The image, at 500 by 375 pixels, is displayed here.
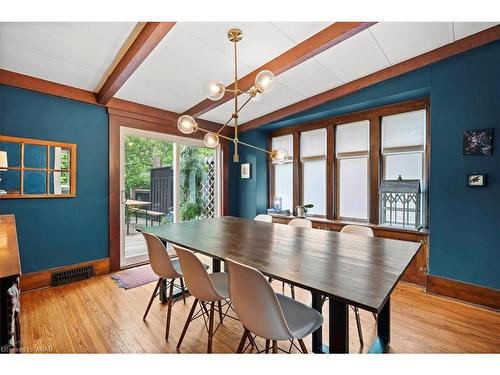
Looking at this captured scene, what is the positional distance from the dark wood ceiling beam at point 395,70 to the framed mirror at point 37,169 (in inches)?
121

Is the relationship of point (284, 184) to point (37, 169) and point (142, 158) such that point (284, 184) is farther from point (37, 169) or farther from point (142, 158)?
point (37, 169)

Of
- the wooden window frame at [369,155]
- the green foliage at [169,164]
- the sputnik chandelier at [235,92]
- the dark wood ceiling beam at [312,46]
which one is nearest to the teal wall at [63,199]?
the green foliage at [169,164]

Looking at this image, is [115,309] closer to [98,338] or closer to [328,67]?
[98,338]

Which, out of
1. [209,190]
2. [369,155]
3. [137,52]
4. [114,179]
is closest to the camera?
[137,52]

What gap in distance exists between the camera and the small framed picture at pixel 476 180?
2369 millimetres

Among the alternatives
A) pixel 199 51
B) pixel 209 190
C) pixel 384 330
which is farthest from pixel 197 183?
pixel 384 330

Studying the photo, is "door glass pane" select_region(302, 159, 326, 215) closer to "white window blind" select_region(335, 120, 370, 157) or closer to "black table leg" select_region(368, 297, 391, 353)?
"white window blind" select_region(335, 120, 370, 157)

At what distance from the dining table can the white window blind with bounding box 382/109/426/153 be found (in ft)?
6.34

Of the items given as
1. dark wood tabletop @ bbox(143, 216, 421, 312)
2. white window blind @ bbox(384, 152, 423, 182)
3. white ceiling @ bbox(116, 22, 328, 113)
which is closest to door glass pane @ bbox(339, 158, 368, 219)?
white window blind @ bbox(384, 152, 423, 182)

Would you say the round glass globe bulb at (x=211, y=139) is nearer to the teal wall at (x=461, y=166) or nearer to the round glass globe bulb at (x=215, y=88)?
the round glass globe bulb at (x=215, y=88)

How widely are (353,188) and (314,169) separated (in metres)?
0.75

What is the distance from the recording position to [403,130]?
3.22m

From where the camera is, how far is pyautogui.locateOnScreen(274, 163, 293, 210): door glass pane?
450cm
